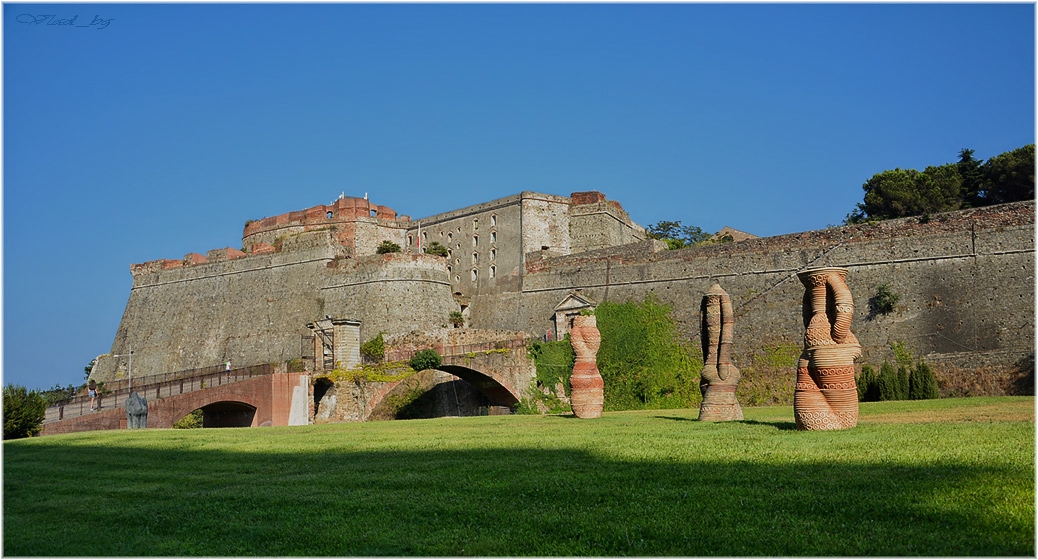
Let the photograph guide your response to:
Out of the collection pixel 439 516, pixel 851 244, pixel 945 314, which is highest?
pixel 851 244

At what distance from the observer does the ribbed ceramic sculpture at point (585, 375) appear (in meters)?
21.9

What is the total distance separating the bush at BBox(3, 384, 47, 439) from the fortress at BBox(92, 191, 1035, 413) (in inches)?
424

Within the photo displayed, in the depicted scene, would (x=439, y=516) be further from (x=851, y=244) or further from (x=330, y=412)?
(x=851, y=244)

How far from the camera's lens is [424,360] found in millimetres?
35844

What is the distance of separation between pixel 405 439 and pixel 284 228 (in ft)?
149

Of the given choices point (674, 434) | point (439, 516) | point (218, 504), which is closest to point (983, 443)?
point (674, 434)

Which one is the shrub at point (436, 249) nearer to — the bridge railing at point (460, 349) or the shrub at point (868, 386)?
the bridge railing at point (460, 349)

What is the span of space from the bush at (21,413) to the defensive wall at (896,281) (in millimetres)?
23573

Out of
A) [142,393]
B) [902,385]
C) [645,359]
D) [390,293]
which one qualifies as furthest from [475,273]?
[902,385]

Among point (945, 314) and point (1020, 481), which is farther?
point (945, 314)

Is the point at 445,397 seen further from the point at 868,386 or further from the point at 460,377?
the point at 868,386

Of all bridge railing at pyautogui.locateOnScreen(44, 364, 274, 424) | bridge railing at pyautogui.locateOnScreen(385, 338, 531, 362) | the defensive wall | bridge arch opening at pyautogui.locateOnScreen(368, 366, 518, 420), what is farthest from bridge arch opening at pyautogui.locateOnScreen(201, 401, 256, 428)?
the defensive wall

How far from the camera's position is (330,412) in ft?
113

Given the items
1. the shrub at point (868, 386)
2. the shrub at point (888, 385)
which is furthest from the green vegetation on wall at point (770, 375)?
the shrub at point (888, 385)
